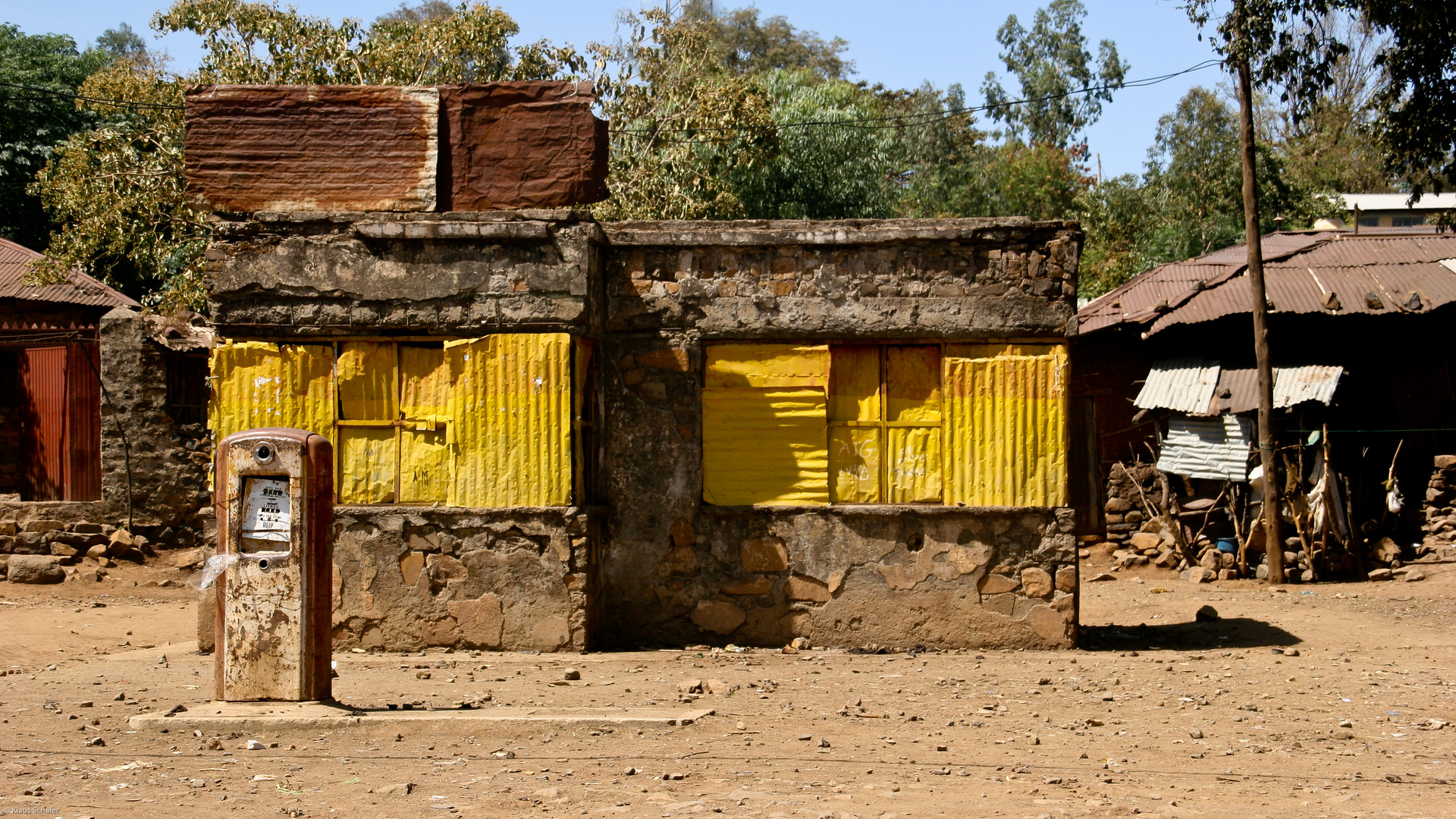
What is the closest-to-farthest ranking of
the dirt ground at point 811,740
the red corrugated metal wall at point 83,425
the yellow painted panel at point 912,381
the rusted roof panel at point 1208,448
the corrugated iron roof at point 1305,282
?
the dirt ground at point 811,740, the yellow painted panel at point 912,381, the red corrugated metal wall at point 83,425, the corrugated iron roof at point 1305,282, the rusted roof panel at point 1208,448

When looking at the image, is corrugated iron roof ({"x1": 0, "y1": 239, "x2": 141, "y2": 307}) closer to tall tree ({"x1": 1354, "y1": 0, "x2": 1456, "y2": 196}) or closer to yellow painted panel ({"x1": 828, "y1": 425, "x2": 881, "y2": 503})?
yellow painted panel ({"x1": 828, "y1": 425, "x2": 881, "y2": 503})

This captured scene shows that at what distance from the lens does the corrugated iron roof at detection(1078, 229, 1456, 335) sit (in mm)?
15461

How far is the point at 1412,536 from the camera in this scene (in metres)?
15.4

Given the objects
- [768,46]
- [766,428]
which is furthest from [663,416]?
[768,46]

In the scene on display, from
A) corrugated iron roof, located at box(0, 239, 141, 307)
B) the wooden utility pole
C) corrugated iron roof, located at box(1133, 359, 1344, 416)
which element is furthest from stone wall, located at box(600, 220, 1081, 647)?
corrugated iron roof, located at box(0, 239, 141, 307)

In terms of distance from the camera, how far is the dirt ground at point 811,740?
4941mm

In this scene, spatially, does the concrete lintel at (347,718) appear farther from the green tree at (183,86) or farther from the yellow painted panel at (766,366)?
the green tree at (183,86)

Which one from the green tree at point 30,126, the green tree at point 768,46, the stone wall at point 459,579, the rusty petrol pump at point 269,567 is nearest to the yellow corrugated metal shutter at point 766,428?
the stone wall at point 459,579

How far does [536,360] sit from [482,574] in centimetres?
148

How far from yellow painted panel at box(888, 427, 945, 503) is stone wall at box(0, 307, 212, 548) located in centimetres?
932

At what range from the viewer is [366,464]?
8734 millimetres

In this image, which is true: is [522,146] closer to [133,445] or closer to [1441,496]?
[133,445]

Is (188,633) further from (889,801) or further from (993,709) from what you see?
(889,801)

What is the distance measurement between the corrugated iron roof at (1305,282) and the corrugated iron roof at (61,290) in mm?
12793
